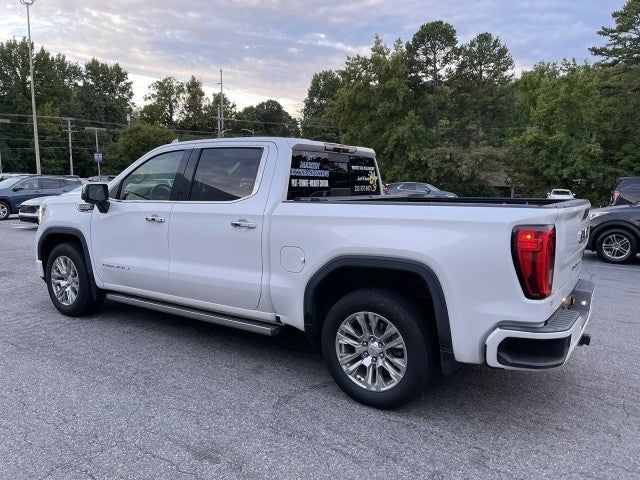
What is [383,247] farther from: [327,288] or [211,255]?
[211,255]

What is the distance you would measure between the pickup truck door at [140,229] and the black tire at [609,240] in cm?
906

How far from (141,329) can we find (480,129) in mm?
50865

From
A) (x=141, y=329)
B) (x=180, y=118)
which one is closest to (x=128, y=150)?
(x=180, y=118)

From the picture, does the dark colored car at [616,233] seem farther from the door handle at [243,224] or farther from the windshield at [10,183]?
the windshield at [10,183]

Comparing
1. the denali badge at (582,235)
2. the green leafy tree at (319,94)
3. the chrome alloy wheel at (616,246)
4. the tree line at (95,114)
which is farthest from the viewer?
the green leafy tree at (319,94)

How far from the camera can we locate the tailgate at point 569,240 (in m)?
3.05

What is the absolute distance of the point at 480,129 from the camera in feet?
168

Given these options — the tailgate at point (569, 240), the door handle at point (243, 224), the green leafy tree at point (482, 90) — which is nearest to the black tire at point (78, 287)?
the door handle at point (243, 224)

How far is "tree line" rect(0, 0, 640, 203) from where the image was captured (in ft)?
107

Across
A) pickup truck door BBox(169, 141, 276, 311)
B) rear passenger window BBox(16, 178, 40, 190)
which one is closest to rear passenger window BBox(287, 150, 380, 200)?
pickup truck door BBox(169, 141, 276, 311)

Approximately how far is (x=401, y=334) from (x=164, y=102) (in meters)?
92.6

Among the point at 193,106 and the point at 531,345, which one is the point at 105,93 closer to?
the point at 193,106

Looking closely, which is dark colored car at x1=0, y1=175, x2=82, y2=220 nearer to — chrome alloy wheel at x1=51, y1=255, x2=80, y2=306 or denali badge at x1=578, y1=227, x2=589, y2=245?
chrome alloy wheel at x1=51, y1=255, x2=80, y2=306

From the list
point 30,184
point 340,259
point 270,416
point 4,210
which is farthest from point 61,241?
point 4,210
